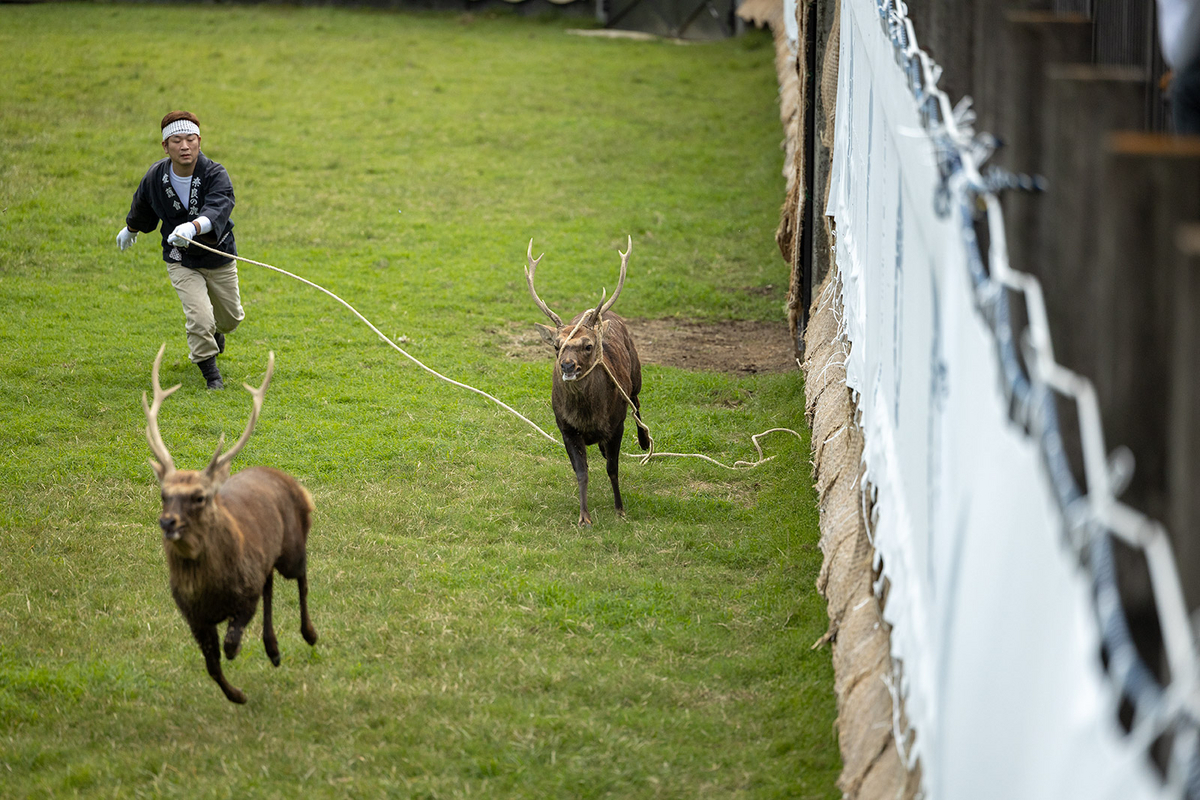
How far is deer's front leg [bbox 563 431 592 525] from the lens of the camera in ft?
24.6

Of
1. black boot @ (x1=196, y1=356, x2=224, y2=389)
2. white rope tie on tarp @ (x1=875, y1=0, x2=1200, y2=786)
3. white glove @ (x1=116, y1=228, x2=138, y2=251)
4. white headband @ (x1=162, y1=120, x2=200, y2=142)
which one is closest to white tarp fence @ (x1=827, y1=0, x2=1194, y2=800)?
white rope tie on tarp @ (x1=875, y1=0, x2=1200, y2=786)

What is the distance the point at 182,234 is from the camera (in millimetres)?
9008

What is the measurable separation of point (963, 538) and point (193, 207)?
817 centimetres

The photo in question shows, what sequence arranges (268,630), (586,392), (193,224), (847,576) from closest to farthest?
(847,576) → (268,630) → (586,392) → (193,224)

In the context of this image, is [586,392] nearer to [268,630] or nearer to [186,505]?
[268,630]

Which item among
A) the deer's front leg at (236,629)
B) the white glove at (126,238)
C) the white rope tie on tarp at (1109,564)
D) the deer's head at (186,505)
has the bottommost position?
the deer's front leg at (236,629)

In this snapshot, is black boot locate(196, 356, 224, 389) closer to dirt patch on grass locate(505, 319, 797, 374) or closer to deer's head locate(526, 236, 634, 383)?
dirt patch on grass locate(505, 319, 797, 374)

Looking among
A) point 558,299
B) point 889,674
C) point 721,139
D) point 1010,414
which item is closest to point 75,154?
point 558,299

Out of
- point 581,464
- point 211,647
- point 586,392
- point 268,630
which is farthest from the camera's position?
point 581,464

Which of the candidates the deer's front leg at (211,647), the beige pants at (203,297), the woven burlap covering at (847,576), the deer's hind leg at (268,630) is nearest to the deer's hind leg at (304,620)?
the deer's hind leg at (268,630)

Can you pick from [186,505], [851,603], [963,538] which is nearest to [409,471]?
[186,505]

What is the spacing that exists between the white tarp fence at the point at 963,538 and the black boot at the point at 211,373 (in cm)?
670

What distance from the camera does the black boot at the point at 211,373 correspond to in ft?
32.3

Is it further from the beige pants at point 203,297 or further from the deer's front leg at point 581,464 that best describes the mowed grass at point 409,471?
the beige pants at point 203,297
